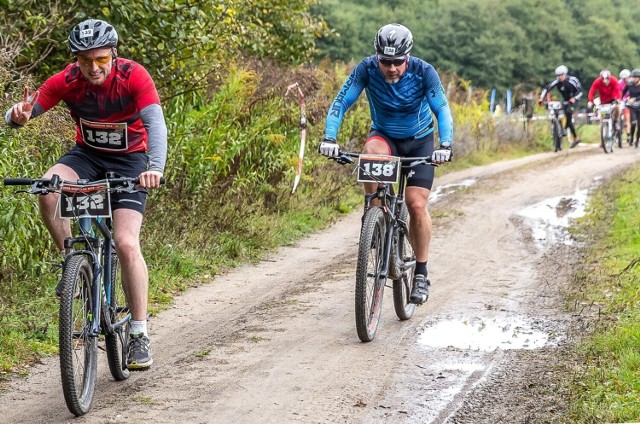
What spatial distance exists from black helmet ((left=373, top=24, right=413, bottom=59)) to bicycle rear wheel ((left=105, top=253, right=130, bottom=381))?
8.23 feet

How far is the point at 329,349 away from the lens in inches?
277

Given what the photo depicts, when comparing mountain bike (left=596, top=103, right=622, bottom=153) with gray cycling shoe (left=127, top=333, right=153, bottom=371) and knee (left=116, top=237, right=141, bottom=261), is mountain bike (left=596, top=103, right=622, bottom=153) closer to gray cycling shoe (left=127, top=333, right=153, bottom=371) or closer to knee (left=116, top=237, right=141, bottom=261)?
gray cycling shoe (left=127, top=333, right=153, bottom=371)

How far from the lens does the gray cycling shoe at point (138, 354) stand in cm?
609

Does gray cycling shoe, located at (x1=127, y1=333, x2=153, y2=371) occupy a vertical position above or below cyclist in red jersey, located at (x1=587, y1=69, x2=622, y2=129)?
below

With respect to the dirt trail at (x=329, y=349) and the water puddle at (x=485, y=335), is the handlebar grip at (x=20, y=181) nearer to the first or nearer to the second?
the dirt trail at (x=329, y=349)

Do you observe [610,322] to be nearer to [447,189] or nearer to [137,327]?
[137,327]

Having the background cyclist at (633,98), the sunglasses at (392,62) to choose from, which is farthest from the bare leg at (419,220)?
the background cyclist at (633,98)

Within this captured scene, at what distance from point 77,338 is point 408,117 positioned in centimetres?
330

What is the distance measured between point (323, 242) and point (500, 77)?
3405 cm

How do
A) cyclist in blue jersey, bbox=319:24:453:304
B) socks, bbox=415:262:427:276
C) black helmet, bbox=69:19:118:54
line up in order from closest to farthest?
black helmet, bbox=69:19:118:54
cyclist in blue jersey, bbox=319:24:453:304
socks, bbox=415:262:427:276

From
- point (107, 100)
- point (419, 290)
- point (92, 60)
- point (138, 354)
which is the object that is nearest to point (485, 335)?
point (419, 290)

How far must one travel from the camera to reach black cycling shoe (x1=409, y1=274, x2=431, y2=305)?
305 inches

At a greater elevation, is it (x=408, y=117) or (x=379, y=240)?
(x=408, y=117)

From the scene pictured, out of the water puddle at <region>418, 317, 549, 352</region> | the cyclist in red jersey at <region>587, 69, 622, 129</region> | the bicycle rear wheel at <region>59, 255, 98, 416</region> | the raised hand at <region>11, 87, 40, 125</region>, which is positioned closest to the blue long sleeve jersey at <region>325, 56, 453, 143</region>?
the water puddle at <region>418, 317, 549, 352</region>
